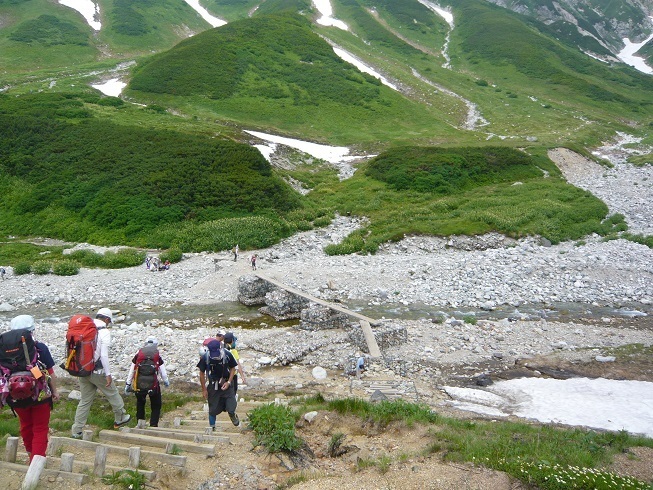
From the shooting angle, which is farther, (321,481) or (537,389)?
(537,389)

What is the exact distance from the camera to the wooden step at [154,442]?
323 inches

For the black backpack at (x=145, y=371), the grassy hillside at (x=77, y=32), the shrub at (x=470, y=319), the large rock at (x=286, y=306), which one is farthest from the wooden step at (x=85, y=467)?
the grassy hillside at (x=77, y=32)

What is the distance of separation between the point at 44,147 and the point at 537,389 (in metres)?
48.0

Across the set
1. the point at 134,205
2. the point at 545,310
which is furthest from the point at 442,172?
the point at 134,205

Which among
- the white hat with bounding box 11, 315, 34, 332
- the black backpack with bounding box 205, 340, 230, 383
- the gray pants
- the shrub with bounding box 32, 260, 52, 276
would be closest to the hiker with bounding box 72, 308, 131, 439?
the gray pants

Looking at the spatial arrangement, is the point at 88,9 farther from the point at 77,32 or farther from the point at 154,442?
the point at 154,442

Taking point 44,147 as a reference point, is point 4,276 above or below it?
below

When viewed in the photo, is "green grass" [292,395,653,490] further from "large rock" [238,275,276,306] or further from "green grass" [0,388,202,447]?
"large rock" [238,275,276,306]

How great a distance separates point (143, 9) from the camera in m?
129

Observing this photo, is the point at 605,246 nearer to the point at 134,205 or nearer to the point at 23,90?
the point at 134,205

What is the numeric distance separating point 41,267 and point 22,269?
115 centimetres

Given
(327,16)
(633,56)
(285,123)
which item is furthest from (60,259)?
(633,56)

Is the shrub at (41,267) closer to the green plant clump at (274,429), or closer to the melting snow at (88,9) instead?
the green plant clump at (274,429)

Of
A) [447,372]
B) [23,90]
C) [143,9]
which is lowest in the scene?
[447,372]
